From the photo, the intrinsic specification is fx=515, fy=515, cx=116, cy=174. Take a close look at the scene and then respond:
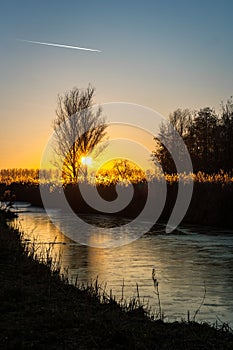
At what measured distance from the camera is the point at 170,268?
29.8 ft

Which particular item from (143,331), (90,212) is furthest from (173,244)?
(90,212)

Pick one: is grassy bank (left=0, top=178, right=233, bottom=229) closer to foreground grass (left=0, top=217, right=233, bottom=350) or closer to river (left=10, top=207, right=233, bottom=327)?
river (left=10, top=207, right=233, bottom=327)

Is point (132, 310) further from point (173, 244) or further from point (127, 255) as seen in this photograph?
point (173, 244)

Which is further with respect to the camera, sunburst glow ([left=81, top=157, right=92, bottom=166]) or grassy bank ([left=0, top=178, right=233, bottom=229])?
sunburst glow ([left=81, top=157, right=92, bottom=166])

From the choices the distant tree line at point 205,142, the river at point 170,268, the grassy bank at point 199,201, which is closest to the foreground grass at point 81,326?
the river at point 170,268

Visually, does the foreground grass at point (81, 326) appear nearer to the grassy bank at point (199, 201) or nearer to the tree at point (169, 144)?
the grassy bank at point (199, 201)

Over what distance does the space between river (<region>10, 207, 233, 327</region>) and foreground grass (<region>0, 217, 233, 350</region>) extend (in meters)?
0.83

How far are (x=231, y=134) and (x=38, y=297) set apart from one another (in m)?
39.2

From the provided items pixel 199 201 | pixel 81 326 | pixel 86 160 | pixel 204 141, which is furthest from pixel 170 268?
pixel 204 141

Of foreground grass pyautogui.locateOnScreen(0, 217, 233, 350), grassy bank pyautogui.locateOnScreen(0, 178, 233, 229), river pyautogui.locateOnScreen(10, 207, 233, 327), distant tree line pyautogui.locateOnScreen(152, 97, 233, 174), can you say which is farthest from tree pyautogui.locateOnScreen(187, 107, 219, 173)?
foreground grass pyautogui.locateOnScreen(0, 217, 233, 350)

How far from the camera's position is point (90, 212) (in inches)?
1034

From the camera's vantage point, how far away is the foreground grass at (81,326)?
3998 millimetres

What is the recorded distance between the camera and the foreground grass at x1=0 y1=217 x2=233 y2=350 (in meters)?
4.00

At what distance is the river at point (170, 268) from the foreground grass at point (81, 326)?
828 mm
